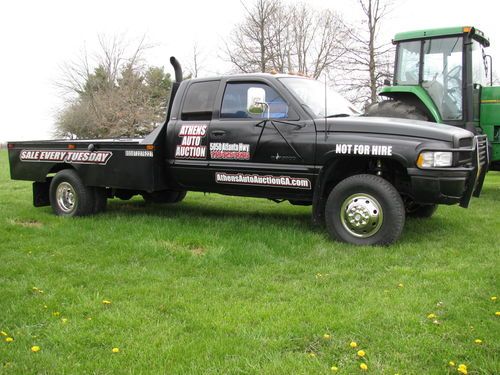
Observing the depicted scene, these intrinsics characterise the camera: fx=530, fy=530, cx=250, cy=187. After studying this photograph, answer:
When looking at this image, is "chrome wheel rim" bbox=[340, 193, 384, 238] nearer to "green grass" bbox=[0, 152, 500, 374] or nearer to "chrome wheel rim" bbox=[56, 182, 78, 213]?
"green grass" bbox=[0, 152, 500, 374]

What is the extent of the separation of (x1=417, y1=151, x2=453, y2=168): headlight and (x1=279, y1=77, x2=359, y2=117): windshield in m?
1.38

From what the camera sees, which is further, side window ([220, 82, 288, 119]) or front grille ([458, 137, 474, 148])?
side window ([220, 82, 288, 119])

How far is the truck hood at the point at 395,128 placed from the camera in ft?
18.4

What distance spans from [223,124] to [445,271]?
3249 millimetres

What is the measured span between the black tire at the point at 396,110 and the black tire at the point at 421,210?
231cm

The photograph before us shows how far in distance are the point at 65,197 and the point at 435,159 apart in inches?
214

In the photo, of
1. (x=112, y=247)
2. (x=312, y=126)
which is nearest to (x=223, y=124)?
(x=312, y=126)

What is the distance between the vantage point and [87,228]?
696 centimetres

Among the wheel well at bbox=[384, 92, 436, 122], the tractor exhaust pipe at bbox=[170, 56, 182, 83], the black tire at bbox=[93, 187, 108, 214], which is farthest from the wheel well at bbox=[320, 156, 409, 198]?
the wheel well at bbox=[384, 92, 436, 122]

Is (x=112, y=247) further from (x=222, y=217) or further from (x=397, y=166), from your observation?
(x=397, y=166)

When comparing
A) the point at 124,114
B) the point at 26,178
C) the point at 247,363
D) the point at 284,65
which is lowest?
the point at 247,363

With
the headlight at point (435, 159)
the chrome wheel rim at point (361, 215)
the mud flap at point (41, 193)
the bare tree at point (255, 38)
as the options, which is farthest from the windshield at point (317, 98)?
the bare tree at point (255, 38)

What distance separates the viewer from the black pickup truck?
A: 569 centimetres

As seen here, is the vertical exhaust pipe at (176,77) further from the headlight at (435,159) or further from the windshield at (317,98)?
the headlight at (435,159)
